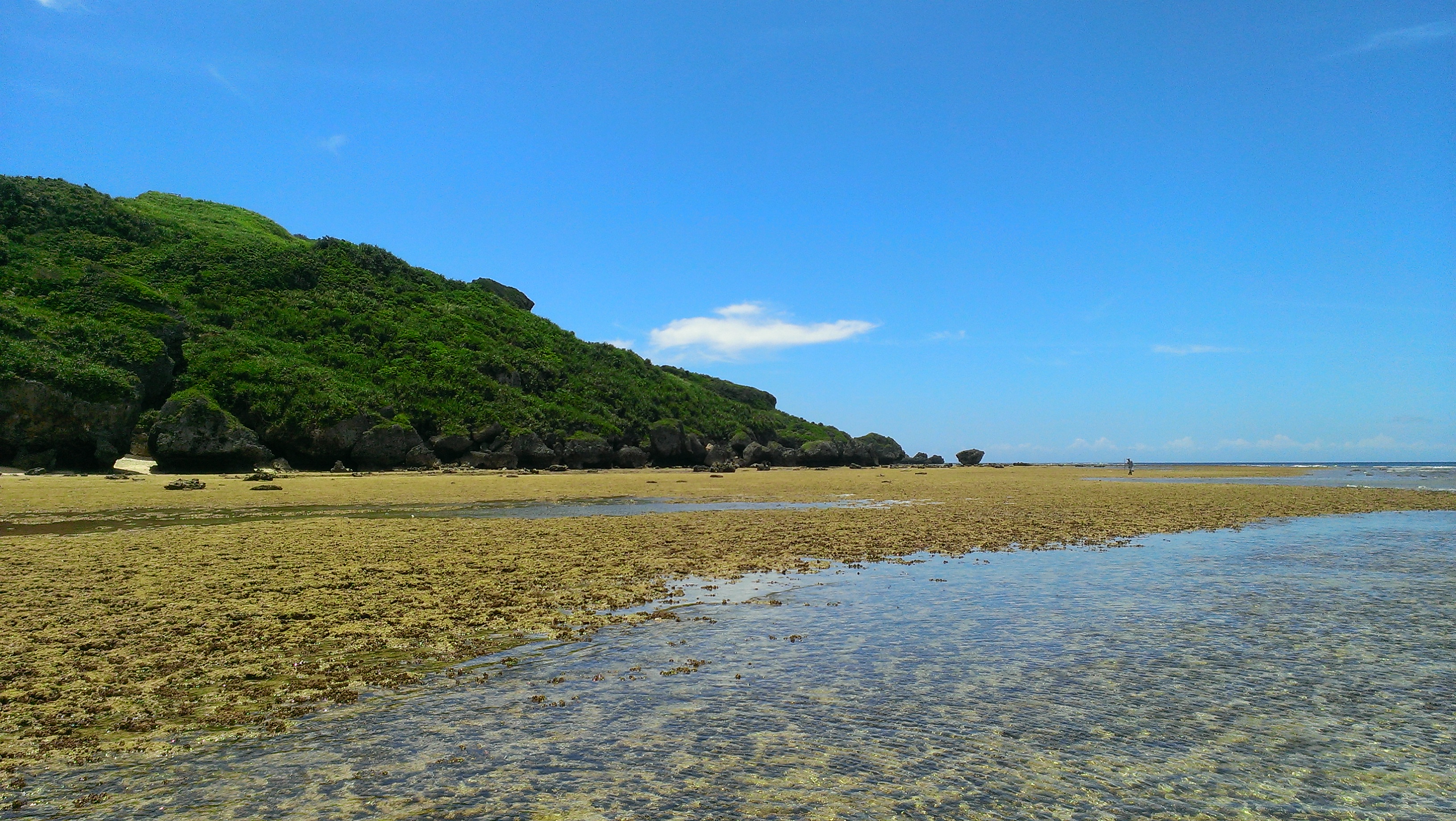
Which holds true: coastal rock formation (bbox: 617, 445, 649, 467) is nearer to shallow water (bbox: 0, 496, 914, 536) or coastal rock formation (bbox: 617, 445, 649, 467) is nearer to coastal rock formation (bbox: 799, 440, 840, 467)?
coastal rock formation (bbox: 799, 440, 840, 467)

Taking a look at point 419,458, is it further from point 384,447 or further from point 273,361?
point 273,361

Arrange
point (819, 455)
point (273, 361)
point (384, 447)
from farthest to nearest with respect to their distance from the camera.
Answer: point (819, 455) < point (273, 361) < point (384, 447)

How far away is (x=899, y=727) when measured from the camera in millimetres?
7570

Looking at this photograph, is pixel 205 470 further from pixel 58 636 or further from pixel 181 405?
pixel 58 636

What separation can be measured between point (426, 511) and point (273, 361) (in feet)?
143

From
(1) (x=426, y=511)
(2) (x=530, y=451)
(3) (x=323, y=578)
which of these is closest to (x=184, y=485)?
(1) (x=426, y=511)

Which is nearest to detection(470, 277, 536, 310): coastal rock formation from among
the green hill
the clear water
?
the green hill

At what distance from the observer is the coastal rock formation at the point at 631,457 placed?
84.0m

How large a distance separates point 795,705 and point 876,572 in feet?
30.5

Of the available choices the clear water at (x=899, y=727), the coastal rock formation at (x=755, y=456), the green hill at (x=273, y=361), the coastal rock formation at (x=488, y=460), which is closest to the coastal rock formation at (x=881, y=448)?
the green hill at (x=273, y=361)

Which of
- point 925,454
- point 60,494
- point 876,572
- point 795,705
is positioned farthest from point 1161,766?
point 925,454

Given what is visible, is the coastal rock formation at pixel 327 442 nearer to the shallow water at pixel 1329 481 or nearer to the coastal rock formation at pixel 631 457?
the coastal rock formation at pixel 631 457

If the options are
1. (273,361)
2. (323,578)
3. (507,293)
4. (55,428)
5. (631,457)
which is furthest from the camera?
(507,293)

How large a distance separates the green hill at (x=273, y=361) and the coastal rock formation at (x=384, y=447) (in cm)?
16
